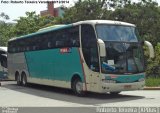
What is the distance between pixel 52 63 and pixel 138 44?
5.41 m

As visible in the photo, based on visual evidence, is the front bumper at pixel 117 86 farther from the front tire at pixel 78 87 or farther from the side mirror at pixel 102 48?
the front tire at pixel 78 87

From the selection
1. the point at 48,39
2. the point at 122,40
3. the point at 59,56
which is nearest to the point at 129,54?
the point at 122,40

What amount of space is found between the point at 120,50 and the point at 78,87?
279 cm

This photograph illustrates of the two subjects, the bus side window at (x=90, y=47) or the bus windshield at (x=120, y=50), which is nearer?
the bus windshield at (x=120, y=50)

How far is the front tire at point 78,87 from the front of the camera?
61.6 feet

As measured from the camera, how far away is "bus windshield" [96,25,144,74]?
1731 cm

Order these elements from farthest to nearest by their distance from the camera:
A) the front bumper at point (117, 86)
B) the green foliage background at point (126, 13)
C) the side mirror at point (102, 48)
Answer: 1. the green foliage background at point (126, 13)
2. the front bumper at point (117, 86)
3. the side mirror at point (102, 48)

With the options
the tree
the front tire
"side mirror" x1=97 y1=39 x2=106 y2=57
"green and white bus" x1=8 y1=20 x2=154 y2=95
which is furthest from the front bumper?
the tree

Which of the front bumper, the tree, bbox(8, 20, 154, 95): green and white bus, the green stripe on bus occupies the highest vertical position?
the tree

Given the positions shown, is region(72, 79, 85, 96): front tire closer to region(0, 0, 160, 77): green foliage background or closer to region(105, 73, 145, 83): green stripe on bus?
region(105, 73, 145, 83): green stripe on bus

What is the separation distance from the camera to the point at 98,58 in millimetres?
17328

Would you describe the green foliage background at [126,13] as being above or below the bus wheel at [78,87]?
above

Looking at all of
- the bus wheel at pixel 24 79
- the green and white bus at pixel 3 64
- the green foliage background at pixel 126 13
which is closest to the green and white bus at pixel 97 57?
the bus wheel at pixel 24 79

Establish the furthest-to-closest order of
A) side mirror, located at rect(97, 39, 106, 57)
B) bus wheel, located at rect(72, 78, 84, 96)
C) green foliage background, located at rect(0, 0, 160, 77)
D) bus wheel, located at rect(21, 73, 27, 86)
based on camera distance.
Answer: green foliage background, located at rect(0, 0, 160, 77), bus wheel, located at rect(21, 73, 27, 86), bus wheel, located at rect(72, 78, 84, 96), side mirror, located at rect(97, 39, 106, 57)
